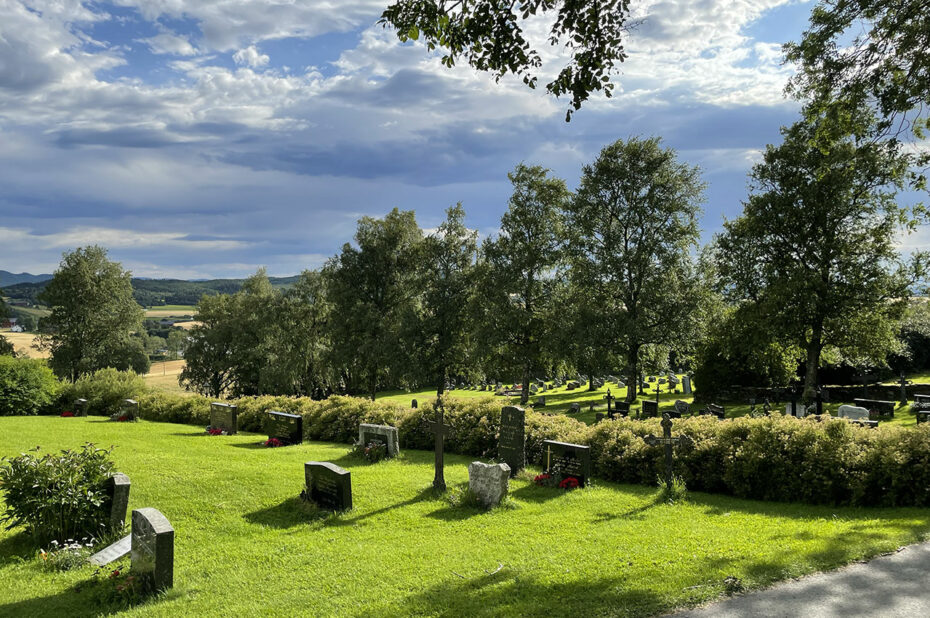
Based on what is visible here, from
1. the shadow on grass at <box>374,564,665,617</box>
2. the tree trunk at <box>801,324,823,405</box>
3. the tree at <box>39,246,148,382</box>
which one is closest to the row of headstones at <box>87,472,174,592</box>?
the shadow on grass at <box>374,564,665,617</box>

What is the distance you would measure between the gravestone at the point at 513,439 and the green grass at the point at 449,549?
95 centimetres

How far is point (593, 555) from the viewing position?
848 cm

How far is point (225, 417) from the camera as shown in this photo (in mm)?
23000

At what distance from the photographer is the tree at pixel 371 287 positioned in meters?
39.3

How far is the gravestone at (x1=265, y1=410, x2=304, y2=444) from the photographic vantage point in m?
20.6

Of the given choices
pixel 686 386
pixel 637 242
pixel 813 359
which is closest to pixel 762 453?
pixel 813 359

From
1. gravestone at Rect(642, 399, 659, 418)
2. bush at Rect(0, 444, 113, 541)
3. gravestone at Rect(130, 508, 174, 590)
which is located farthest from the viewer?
gravestone at Rect(642, 399, 659, 418)

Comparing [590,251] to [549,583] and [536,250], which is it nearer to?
[536,250]

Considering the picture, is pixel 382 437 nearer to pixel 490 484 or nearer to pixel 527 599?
pixel 490 484

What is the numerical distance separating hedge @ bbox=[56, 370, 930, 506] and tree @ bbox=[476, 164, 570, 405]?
693 inches

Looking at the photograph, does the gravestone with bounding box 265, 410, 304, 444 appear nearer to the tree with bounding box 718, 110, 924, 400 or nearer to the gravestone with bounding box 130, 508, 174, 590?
the gravestone with bounding box 130, 508, 174, 590

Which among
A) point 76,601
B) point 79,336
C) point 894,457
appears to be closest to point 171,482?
point 76,601

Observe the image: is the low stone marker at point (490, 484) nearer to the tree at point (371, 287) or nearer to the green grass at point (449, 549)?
the green grass at point (449, 549)

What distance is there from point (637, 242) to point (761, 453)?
22492mm
